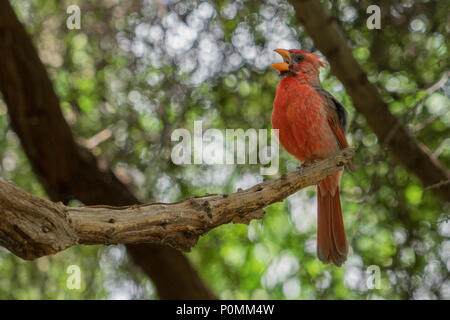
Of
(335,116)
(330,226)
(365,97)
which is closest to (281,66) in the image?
(335,116)

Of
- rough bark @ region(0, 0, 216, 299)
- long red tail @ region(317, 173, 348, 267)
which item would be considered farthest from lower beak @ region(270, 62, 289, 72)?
rough bark @ region(0, 0, 216, 299)

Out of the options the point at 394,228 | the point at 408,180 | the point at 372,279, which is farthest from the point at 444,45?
the point at 372,279

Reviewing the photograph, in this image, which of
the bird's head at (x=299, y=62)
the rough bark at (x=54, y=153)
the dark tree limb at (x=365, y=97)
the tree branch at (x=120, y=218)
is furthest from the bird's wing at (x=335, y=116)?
the rough bark at (x=54, y=153)

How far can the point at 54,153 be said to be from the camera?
14.3 feet

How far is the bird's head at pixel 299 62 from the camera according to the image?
3.69 meters

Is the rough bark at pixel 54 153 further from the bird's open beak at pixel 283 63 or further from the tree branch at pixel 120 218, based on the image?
the tree branch at pixel 120 218

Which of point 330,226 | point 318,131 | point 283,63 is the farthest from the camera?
point 283,63

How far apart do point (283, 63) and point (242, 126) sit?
2.85ft

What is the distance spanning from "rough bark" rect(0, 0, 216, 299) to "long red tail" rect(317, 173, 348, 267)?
120 centimetres

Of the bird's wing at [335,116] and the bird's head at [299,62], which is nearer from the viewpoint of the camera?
the bird's wing at [335,116]

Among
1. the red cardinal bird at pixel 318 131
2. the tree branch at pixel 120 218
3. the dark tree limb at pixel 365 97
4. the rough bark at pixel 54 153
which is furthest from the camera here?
the rough bark at pixel 54 153

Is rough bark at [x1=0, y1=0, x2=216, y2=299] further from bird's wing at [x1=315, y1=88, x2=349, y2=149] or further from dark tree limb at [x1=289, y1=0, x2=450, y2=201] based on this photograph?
dark tree limb at [x1=289, y1=0, x2=450, y2=201]

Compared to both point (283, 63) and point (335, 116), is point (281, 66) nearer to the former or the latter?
point (283, 63)

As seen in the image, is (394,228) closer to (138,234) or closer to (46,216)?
(138,234)
